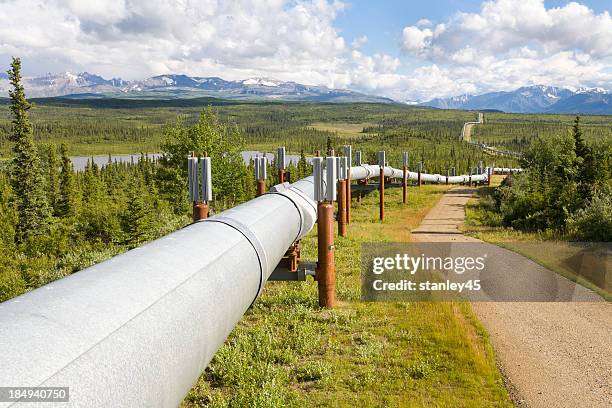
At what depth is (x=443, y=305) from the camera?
11.7m

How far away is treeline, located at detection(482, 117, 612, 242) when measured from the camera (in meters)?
19.8

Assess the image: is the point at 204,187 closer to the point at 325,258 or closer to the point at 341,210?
the point at 325,258

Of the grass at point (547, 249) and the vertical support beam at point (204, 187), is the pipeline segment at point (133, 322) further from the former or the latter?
the grass at point (547, 249)

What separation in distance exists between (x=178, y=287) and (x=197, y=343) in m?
0.49

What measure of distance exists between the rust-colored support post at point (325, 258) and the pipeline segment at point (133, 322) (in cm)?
593

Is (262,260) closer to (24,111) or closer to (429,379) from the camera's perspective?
(429,379)

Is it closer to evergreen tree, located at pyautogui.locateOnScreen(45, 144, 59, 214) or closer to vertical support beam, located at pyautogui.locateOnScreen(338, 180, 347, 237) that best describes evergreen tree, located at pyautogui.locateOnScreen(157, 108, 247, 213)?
evergreen tree, located at pyautogui.locateOnScreen(45, 144, 59, 214)

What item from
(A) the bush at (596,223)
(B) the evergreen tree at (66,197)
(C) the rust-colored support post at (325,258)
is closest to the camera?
(C) the rust-colored support post at (325,258)

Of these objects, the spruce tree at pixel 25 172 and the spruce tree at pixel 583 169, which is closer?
the spruce tree at pixel 583 169

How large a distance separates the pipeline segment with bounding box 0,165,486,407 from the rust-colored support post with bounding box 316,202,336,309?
5935 millimetres

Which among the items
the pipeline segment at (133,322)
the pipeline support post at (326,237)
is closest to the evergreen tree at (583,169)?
the pipeline support post at (326,237)

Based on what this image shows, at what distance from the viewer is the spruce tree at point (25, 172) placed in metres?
48.8

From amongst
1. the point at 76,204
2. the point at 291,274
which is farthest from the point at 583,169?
the point at 76,204

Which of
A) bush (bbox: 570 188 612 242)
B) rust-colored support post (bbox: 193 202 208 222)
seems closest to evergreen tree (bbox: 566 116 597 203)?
bush (bbox: 570 188 612 242)
